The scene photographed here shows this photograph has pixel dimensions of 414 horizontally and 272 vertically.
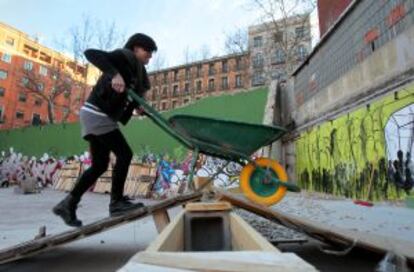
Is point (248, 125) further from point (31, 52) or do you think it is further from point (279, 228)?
point (31, 52)

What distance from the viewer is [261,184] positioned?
156 inches

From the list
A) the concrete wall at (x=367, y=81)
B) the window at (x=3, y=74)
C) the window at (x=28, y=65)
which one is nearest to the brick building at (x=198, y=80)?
the window at (x=28, y=65)

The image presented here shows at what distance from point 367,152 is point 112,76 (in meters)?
7.05

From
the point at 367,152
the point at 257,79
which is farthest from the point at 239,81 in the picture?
the point at 367,152

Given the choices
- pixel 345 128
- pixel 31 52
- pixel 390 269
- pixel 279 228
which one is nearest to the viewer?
pixel 390 269

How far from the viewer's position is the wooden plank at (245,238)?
1508 millimetres

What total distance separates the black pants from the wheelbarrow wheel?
4.26ft

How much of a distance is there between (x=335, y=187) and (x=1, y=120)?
5362 centimetres

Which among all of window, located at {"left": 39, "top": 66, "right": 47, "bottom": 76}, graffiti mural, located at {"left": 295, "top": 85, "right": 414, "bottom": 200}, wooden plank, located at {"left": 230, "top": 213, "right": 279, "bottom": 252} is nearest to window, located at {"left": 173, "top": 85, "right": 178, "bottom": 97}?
window, located at {"left": 39, "top": 66, "right": 47, "bottom": 76}

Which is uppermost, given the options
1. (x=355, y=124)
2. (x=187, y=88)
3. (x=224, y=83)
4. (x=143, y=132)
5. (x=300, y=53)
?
(x=224, y=83)

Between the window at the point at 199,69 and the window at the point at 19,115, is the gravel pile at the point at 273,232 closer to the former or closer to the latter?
the window at the point at 19,115

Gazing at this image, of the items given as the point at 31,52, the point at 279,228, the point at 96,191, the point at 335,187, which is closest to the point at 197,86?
the point at 31,52

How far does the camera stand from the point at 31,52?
61.6m

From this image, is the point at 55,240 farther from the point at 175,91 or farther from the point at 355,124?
the point at 175,91
